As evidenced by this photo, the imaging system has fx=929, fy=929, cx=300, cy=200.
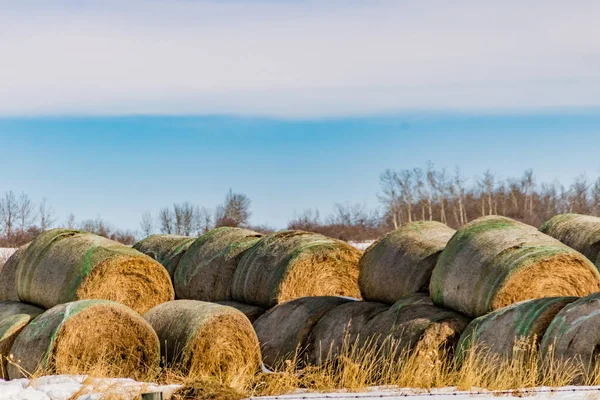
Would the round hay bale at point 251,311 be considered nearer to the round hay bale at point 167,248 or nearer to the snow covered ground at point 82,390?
the round hay bale at point 167,248

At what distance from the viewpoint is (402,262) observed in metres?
11.3

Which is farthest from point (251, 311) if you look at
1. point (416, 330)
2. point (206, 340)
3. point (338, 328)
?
point (416, 330)

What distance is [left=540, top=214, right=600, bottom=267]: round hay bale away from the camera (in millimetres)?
12289

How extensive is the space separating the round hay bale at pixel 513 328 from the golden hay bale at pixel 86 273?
Result: 4278mm

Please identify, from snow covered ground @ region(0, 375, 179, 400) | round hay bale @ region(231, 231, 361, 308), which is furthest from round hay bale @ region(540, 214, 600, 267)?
snow covered ground @ region(0, 375, 179, 400)

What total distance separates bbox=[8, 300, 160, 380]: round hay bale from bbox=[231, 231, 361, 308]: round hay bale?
7.62 feet

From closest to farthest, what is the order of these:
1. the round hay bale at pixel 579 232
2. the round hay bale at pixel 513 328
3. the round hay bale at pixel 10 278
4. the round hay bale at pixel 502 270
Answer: the round hay bale at pixel 513 328
the round hay bale at pixel 502 270
the round hay bale at pixel 579 232
the round hay bale at pixel 10 278

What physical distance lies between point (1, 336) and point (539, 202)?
64.4 metres

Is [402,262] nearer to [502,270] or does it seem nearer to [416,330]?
[416,330]

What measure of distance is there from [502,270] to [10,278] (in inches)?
272

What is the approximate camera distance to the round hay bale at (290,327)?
11.3 metres

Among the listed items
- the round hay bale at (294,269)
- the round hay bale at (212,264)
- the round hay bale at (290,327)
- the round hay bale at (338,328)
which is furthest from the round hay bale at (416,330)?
the round hay bale at (212,264)

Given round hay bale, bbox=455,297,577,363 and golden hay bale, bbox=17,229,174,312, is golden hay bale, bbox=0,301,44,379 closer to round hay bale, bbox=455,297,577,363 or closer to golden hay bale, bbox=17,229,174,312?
golden hay bale, bbox=17,229,174,312

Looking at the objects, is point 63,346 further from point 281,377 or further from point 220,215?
point 220,215
